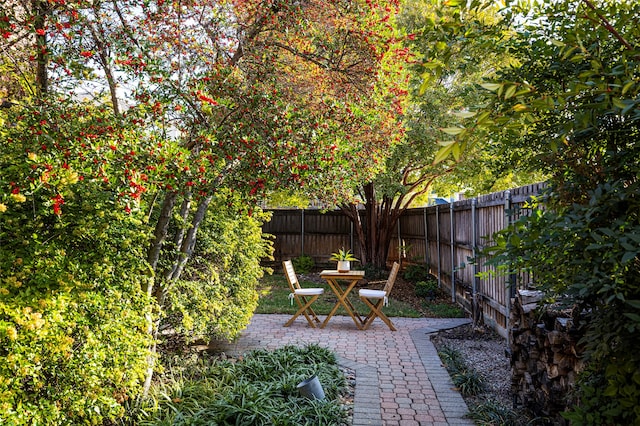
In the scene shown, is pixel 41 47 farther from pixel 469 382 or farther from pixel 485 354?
pixel 485 354

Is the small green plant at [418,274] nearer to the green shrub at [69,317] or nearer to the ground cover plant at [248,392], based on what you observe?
the ground cover plant at [248,392]

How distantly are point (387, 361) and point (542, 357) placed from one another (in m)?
2.35

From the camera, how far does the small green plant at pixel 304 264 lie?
46.7ft

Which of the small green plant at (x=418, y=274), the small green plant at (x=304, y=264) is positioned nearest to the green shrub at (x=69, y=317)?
the small green plant at (x=418, y=274)

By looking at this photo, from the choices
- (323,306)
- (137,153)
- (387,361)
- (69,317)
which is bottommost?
(387,361)

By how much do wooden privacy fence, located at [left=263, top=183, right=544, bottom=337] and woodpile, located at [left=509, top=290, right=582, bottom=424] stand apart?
333 mm

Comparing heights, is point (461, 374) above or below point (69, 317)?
below

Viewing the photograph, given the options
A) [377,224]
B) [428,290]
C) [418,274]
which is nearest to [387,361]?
[428,290]

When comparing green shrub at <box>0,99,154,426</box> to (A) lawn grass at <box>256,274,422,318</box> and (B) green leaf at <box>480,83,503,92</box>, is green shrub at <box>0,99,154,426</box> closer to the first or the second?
(B) green leaf at <box>480,83,503,92</box>

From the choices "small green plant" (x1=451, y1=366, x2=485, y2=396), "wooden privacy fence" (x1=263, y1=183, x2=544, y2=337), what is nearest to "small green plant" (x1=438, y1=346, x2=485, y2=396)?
"small green plant" (x1=451, y1=366, x2=485, y2=396)

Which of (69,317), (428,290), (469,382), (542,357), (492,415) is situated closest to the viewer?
(69,317)

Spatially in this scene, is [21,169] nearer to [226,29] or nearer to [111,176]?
[111,176]

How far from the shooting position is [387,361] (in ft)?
18.6

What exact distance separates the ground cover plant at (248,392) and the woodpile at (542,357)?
1451 mm
